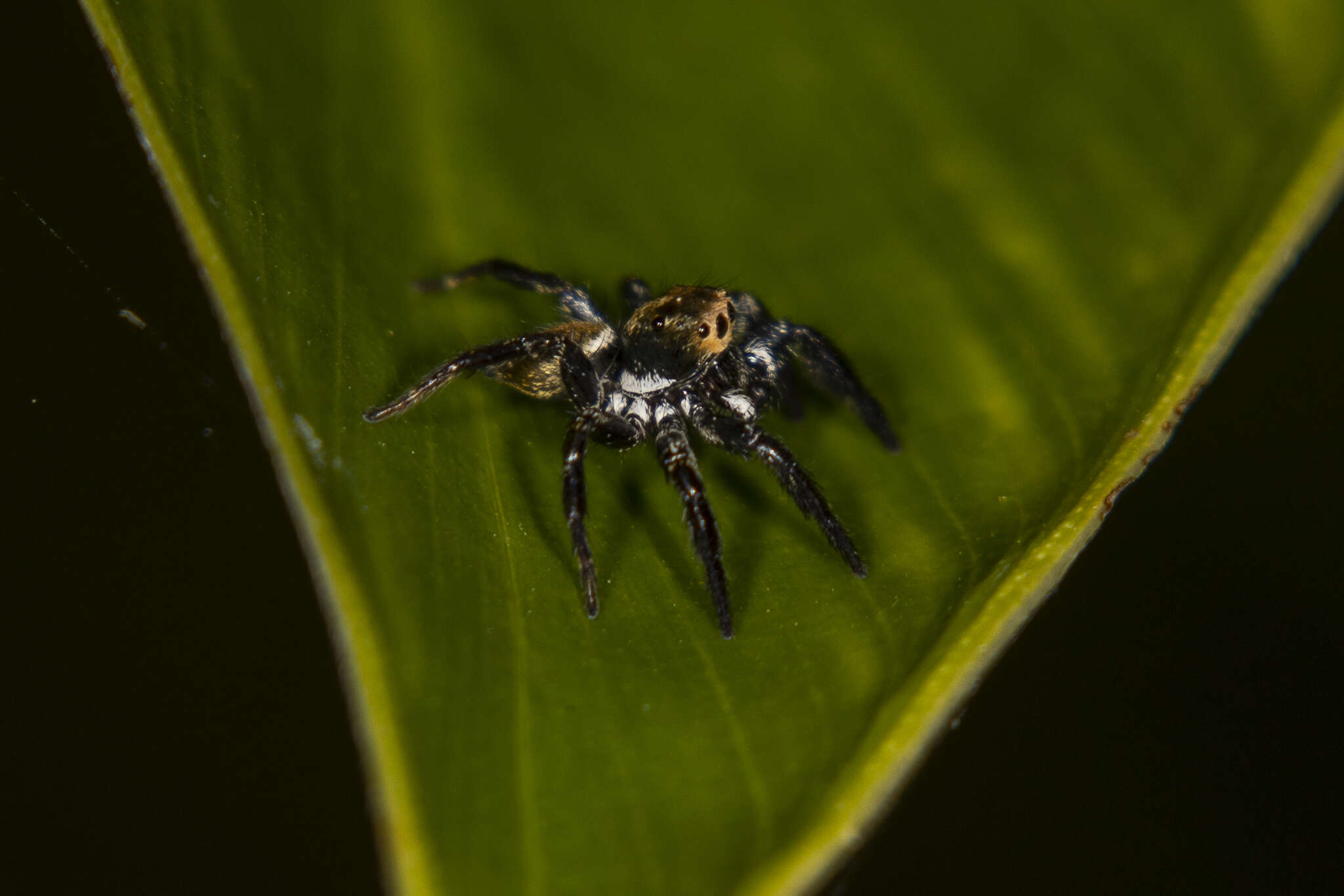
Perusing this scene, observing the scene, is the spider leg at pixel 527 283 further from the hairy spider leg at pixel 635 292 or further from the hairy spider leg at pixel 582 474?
the hairy spider leg at pixel 582 474

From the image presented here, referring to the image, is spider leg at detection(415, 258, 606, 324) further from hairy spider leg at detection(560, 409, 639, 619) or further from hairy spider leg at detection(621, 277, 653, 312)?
hairy spider leg at detection(560, 409, 639, 619)

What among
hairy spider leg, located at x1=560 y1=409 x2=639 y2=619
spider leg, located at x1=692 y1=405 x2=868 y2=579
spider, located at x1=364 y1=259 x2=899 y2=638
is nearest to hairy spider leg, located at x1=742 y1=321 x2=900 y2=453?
spider, located at x1=364 y1=259 x2=899 y2=638

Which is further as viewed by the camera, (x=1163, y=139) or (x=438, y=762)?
(x=1163, y=139)

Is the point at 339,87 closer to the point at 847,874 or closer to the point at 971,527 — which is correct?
the point at 971,527

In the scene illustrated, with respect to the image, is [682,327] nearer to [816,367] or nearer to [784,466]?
[816,367]

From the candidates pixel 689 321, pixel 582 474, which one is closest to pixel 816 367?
pixel 689 321

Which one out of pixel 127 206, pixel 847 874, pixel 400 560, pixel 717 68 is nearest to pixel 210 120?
pixel 127 206
